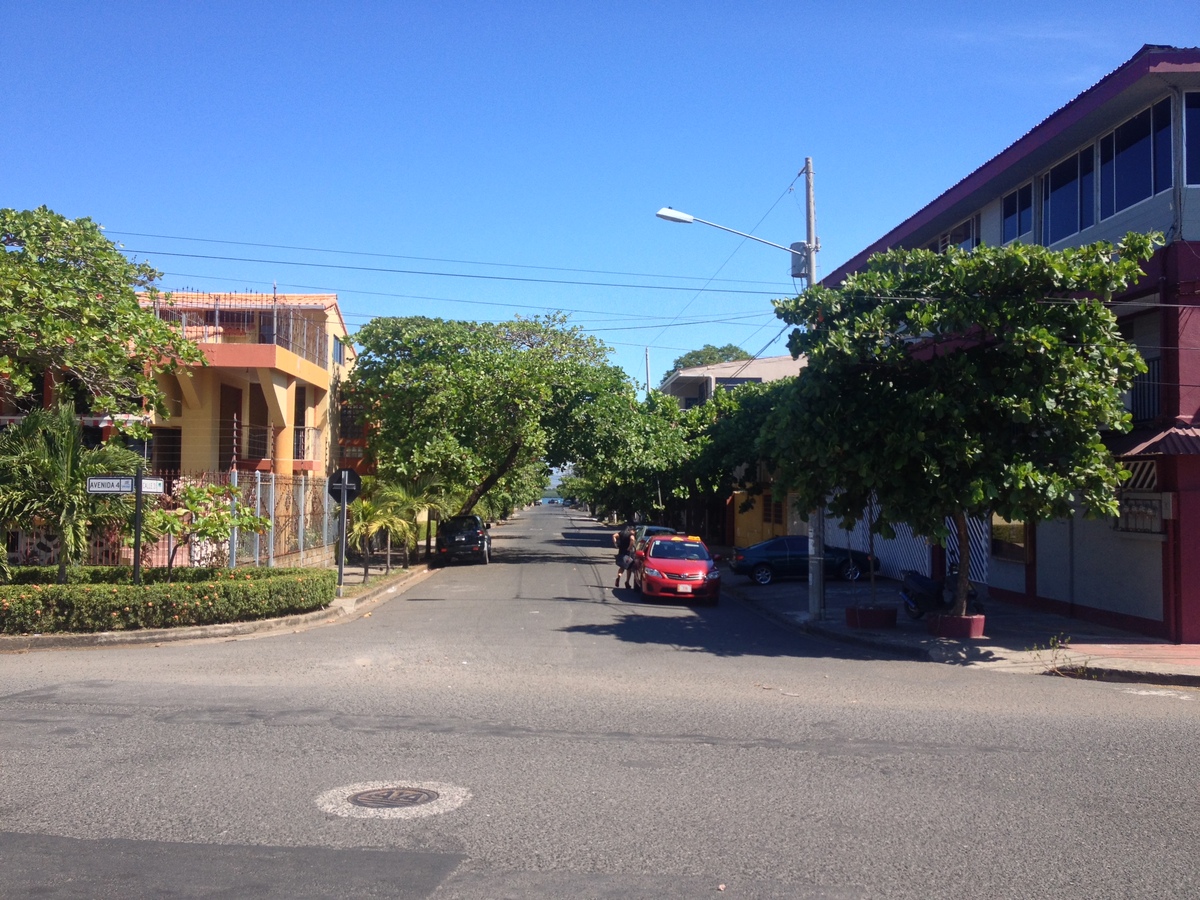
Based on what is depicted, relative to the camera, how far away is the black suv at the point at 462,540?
34281mm

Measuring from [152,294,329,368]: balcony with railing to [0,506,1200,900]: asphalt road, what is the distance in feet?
57.0

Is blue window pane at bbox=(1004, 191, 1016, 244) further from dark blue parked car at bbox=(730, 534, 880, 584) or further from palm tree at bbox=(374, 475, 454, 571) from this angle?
palm tree at bbox=(374, 475, 454, 571)

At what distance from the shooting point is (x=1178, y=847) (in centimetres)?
593

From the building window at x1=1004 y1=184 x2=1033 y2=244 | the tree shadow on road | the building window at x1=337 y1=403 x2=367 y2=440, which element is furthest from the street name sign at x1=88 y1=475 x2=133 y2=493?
the building window at x1=337 y1=403 x2=367 y2=440

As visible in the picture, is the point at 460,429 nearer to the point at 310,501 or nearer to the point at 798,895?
the point at 310,501

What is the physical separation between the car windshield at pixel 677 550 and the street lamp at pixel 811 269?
4.71 meters

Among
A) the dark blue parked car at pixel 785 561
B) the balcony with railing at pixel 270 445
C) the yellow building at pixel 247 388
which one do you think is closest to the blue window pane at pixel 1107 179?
the dark blue parked car at pixel 785 561

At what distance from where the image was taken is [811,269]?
18.8 meters

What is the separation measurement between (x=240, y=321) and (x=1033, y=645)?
25.9 meters

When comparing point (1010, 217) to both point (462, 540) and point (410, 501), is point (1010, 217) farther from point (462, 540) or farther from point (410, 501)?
point (462, 540)

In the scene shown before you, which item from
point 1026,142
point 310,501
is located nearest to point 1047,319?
point 1026,142

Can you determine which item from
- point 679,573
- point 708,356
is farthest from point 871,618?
point 708,356

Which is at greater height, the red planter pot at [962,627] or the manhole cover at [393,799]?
the manhole cover at [393,799]

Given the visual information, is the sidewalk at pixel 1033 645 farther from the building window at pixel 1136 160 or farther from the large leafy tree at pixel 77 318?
the large leafy tree at pixel 77 318
